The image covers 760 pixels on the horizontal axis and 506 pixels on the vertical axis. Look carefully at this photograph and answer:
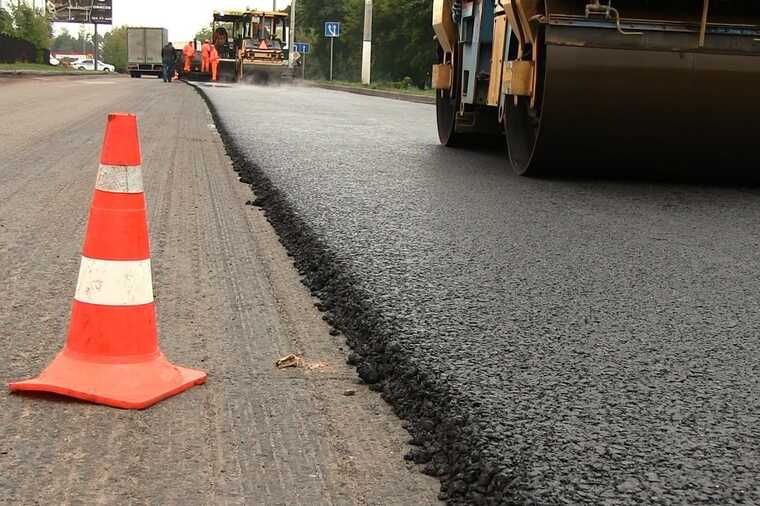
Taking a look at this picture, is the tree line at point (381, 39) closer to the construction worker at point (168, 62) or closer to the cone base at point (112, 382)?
the construction worker at point (168, 62)

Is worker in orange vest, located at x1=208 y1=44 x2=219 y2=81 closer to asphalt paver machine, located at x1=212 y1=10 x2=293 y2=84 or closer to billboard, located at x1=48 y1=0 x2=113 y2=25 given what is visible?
asphalt paver machine, located at x1=212 y1=10 x2=293 y2=84

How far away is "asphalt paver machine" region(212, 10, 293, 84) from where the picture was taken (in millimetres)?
38688

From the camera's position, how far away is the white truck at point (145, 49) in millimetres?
54188

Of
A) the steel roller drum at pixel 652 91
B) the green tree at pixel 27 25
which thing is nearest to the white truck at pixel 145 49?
the green tree at pixel 27 25

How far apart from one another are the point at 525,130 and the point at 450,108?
273 centimetres

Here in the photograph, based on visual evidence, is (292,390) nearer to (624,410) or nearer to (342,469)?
(342,469)

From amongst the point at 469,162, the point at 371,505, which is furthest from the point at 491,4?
the point at 371,505

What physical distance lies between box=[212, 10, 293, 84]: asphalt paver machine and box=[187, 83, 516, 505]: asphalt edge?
34.8 metres

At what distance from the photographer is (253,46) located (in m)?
39.3

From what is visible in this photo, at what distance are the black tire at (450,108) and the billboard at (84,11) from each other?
247 ft

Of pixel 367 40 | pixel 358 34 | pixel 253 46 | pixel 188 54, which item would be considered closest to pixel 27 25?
pixel 358 34

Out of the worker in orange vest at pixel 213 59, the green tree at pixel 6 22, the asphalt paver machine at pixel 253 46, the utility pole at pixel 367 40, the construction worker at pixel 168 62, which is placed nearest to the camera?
the utility pole at pixel 367 40

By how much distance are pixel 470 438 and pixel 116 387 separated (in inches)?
38.5

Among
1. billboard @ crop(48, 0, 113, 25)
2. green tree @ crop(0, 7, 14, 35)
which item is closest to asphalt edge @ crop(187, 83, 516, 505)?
green tree @ crop(0, 7, 14, 35)
